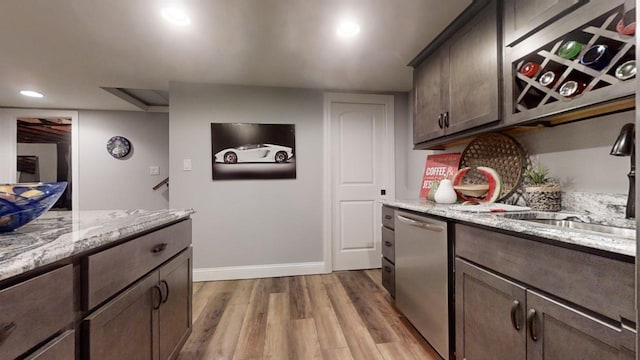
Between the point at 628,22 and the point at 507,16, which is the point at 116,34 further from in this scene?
the point at 628,22

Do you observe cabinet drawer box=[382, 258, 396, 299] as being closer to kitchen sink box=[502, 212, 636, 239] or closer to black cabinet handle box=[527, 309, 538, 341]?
kitchen sink box=[502, 212, 636, 239]

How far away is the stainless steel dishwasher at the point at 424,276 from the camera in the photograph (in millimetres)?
1434

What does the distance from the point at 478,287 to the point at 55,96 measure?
4862mm

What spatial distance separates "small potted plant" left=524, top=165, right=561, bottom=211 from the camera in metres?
1.41

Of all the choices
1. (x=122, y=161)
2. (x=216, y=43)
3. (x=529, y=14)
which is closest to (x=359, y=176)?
(x=216, y=43)

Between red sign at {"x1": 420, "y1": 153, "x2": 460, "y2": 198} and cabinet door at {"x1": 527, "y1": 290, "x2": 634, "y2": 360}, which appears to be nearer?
cabinet door at {"x1": 527, "y1": 290, "x2": 634, "y2": 360}

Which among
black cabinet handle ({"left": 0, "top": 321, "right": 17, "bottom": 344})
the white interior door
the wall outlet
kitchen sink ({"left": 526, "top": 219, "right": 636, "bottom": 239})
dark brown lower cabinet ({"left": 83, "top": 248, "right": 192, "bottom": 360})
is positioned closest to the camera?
black cabinet handle ({"left": 0, "top": 321, "right": 17, "bottom": 344})

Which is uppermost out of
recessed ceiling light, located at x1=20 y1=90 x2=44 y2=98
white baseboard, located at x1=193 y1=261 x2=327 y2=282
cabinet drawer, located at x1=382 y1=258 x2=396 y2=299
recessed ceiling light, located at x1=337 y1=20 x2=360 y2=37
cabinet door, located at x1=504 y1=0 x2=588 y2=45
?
recessed ceiling light, located at x1=20 y1=90 x2=44 y2=98

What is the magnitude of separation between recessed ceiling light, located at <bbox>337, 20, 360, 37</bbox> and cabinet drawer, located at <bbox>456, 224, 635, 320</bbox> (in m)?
1.53

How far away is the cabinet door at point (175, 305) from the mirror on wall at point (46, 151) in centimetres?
399

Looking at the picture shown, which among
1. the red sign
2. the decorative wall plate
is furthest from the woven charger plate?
the decorative wall plate

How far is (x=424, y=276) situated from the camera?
1.62 metres

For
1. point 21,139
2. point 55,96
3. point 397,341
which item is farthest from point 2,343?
point 21,139

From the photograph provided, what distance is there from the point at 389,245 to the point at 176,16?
228 centimetres
